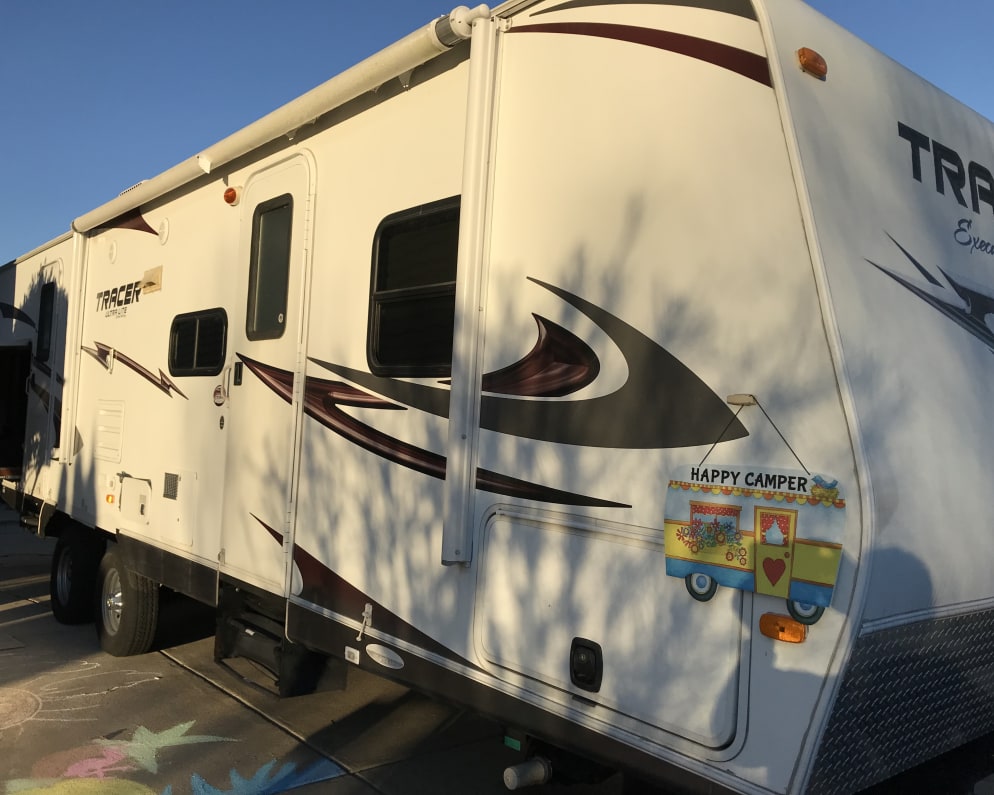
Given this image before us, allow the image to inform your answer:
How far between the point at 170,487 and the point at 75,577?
2284 mm

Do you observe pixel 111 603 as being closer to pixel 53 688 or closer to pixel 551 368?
pixel 53 688

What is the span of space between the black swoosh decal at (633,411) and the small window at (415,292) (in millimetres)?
434

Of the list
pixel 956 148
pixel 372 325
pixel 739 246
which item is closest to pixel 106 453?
pixel 372 325

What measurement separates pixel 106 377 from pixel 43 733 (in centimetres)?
248

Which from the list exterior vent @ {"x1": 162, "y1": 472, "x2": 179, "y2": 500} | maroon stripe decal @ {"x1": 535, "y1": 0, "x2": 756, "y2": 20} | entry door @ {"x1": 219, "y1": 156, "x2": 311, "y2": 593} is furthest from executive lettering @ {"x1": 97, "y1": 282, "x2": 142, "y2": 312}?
Result: maroon stripe decal @ {"x1": 535, "y1": 0, "x2": 756, "y2": 20}

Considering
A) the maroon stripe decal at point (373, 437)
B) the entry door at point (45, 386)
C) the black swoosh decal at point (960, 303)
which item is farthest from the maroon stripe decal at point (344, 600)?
the entry door at point (45, 386)

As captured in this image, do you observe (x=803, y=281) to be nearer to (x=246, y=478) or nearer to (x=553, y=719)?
(x=553, y=719)

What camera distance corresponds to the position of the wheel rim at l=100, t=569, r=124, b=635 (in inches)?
237

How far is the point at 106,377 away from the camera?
6.15 meters

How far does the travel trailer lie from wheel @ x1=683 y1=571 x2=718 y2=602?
11mm

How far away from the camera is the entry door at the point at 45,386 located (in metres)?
7.01

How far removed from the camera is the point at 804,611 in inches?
82.4

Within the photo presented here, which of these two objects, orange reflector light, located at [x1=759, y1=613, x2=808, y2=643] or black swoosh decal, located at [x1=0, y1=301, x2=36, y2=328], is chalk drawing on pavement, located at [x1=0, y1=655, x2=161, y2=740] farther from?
orange reflector light, located at [x1=759, y1=613, x2=808, y2=643]

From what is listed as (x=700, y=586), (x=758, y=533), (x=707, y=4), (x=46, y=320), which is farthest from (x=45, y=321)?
(x=758, y=533)
